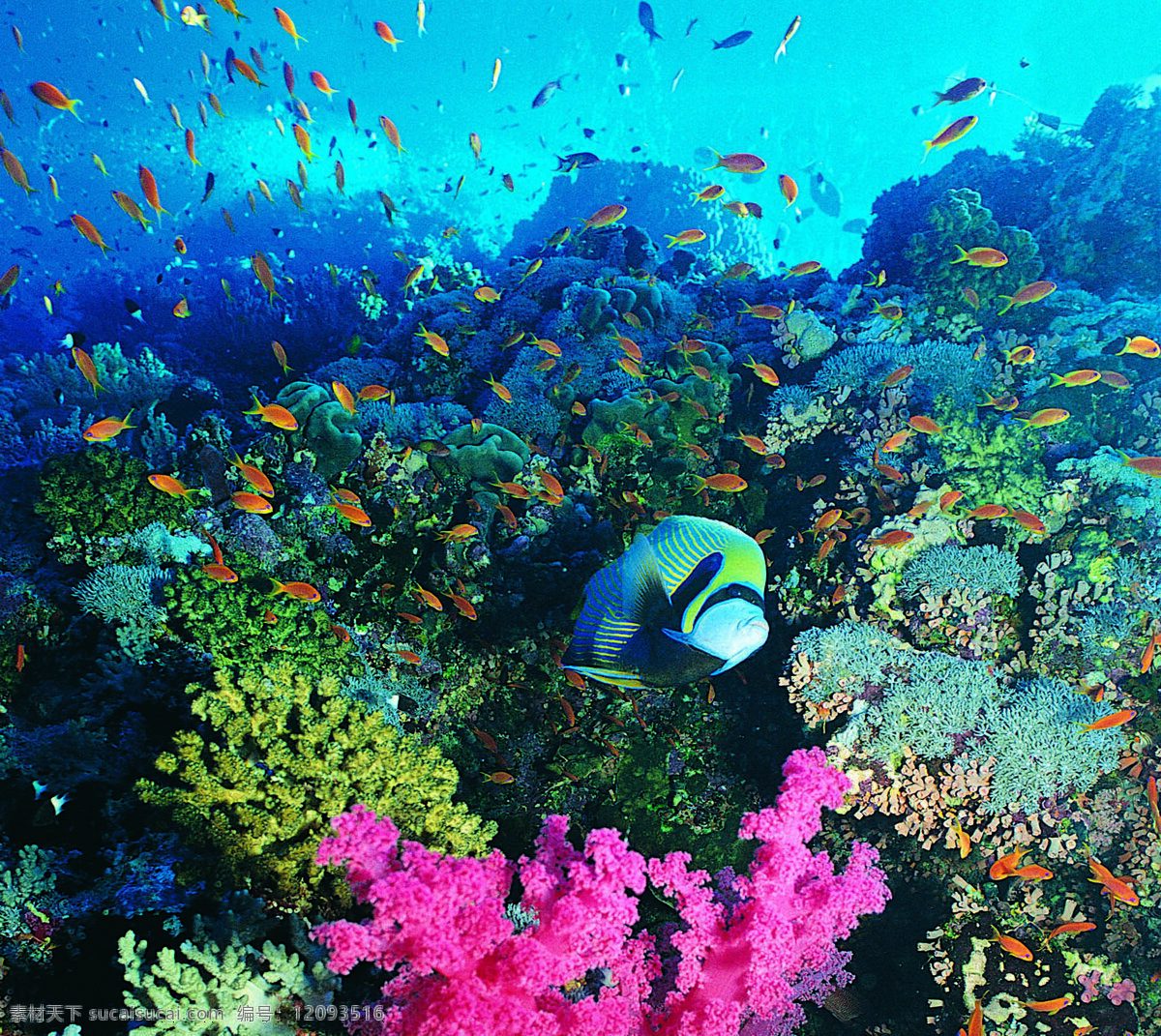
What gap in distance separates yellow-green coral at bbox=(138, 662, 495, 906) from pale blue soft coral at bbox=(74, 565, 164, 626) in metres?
1.30

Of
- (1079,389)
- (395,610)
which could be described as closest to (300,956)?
(395,610)

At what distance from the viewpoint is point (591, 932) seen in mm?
2490

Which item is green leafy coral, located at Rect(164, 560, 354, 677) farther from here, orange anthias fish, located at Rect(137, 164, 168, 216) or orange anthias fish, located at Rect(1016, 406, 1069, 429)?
orange anthias fish, located at Rect(1016, 406, 1069, 429)

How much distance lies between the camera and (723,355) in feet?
21.0

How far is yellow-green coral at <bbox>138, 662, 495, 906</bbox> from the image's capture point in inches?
103

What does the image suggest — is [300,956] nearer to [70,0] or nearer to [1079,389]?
[1079,389]

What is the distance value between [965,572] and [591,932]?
3.42 metres

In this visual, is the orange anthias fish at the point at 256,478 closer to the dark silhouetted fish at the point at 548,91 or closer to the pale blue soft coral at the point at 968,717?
the pale blue soft coral at the point at 968,717

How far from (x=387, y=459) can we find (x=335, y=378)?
2.10 meters

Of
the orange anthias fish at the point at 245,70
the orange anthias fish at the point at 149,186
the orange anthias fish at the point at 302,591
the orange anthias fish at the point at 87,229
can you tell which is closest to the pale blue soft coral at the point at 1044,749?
the orange anthias fish at the point at 302,591

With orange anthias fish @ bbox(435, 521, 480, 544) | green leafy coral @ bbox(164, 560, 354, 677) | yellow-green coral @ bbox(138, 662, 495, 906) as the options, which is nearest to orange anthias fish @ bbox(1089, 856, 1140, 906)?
yellow-green coral @ bbox(138, 662, 495, 906)

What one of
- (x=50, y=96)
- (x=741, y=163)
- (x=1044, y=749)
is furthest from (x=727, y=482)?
(x=50, y=96)

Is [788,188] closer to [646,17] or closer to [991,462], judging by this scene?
[991,462]

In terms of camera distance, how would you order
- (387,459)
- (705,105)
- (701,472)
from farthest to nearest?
(705,105) → (701,472) → (387,459)
